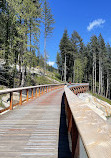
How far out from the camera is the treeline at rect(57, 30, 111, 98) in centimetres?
A: 4638

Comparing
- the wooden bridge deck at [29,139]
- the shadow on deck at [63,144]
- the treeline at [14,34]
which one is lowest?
the shadow on deck at [63,144]

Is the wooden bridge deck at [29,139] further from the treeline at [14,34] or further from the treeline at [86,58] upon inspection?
the treeline at [86,58]

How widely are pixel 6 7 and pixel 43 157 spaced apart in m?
17.5

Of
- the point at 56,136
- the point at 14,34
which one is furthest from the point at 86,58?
the point at 56,136

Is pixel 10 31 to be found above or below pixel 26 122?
above

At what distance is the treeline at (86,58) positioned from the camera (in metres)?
46.4

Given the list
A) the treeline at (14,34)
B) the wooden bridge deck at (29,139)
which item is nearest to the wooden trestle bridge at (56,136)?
the wooden bridge deck at (29,139)

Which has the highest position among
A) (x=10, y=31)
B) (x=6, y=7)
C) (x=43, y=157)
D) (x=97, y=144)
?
(x=6, y=7)

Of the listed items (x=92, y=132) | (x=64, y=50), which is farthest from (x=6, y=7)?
(x=64, y=50)

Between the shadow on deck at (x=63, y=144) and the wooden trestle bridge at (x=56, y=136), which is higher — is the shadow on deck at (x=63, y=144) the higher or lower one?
the lower one

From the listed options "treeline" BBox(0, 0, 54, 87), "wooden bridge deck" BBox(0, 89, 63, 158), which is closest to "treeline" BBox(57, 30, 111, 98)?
"treeline" BBox(0, 0, 54, 87)

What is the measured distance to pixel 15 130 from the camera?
4043 mm

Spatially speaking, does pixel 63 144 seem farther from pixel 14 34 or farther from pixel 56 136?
pixel 14 34

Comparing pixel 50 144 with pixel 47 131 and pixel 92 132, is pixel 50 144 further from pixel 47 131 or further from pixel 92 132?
pixel 92 132
